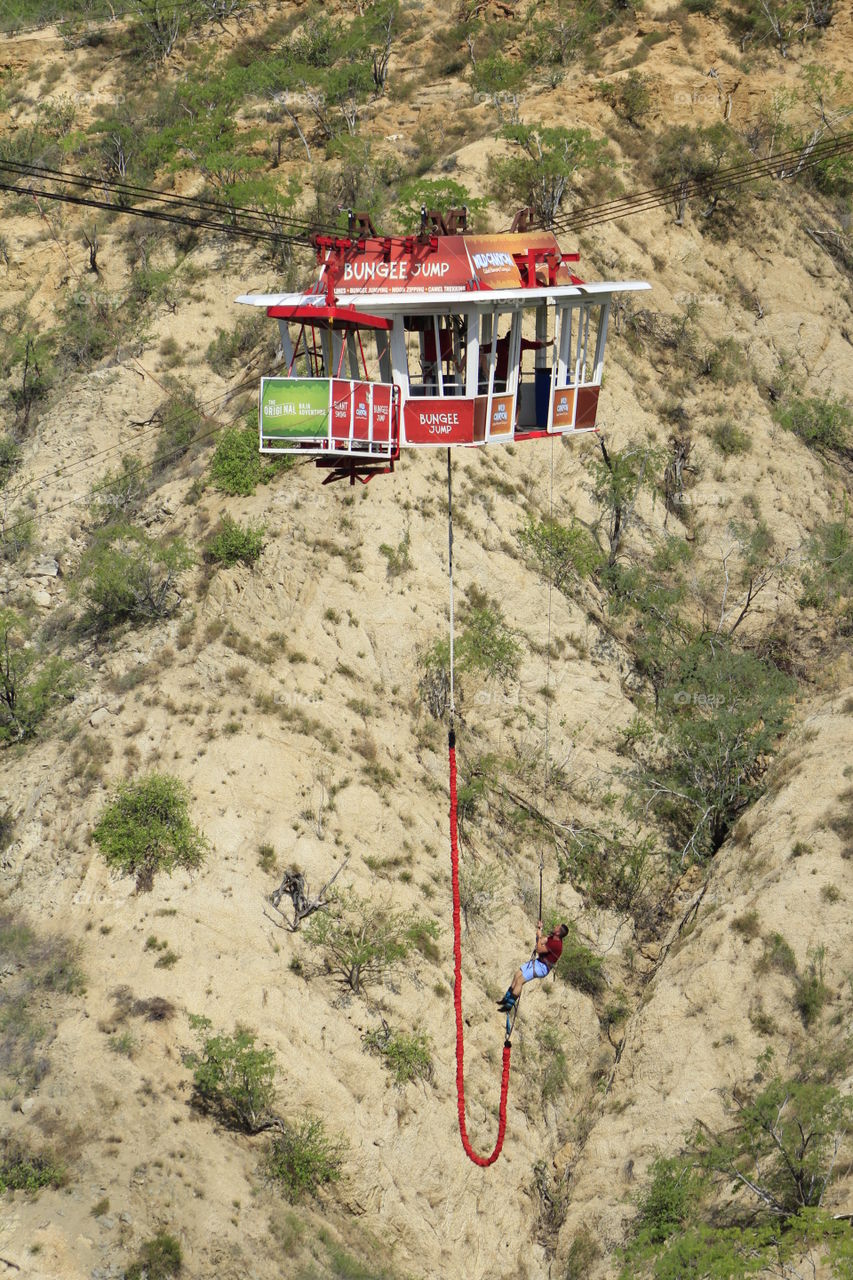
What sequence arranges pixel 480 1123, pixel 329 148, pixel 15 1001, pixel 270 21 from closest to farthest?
1. pixel 15 1001
2. pixel 480 1123
3. pixel 329 148
4. pixel 270 21

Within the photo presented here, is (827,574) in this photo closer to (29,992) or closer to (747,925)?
(747,925)

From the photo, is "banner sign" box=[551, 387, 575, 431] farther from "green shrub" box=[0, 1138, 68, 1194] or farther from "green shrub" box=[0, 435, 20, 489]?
"green shrub" box=[0, 435, 20, 489]

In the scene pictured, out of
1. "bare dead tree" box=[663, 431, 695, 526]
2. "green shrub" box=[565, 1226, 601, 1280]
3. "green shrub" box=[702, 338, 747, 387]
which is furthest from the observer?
"green shrub" box=[702, 338, 747, 387]

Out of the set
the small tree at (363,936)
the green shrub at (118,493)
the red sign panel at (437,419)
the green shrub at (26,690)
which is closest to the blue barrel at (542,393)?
the red sign panel at (437,419)

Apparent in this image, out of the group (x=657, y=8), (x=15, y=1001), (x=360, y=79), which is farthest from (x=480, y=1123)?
(x=657, y=8)

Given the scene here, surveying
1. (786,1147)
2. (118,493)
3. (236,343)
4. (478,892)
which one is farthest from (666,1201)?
(236,343)

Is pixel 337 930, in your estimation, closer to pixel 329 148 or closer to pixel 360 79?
pixel 329 148

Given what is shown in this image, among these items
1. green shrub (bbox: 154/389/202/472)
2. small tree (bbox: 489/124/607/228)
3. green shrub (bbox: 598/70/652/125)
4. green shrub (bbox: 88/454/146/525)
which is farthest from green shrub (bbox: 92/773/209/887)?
green shrub (bbox: 598/70/652/125)
